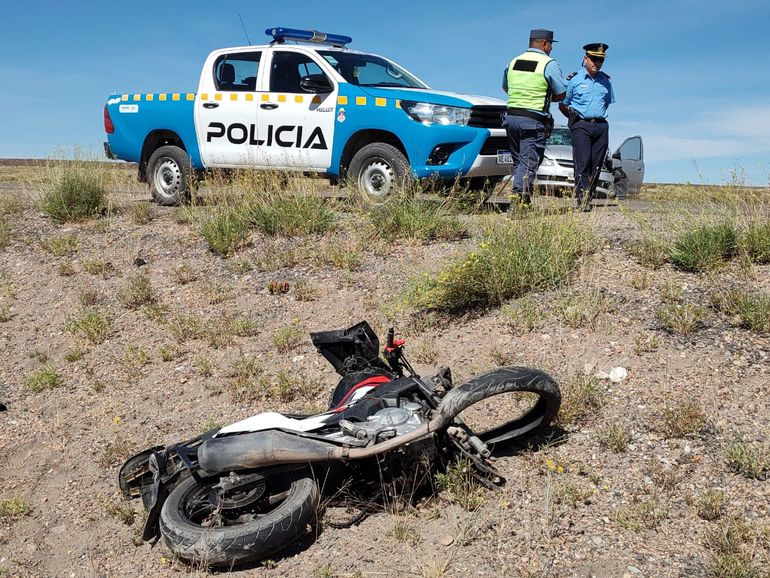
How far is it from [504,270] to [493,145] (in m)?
3.22

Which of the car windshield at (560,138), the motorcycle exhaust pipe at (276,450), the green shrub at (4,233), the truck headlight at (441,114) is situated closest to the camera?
the motorcycle exhaust pipe at (276,450)

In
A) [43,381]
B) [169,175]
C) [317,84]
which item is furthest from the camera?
[169,175]

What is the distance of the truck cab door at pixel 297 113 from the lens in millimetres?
9850

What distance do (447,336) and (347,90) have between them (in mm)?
4306

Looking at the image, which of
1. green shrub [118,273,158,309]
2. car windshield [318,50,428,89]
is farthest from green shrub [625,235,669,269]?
green shrub [118,273,158,309]

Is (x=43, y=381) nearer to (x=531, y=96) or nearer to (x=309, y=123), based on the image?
(x=309, y=123)

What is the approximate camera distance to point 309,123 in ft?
32.7

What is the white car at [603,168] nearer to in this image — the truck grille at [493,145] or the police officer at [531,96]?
the truck grille at [493,145]

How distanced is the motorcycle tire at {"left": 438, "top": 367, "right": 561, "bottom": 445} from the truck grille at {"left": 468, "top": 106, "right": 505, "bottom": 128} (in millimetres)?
5031

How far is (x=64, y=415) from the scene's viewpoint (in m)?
6.58

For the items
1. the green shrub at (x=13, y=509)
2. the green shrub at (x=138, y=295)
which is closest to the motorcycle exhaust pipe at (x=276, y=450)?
the green shrub at (x=13, y=509)

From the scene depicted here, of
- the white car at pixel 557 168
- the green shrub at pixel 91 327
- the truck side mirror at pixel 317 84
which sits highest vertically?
the truck side mirror at pixel 317 84

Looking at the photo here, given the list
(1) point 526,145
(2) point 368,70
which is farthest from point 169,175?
(1) point 526,145

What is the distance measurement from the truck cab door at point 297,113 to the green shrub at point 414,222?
170 centimetres
